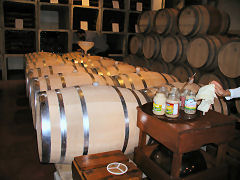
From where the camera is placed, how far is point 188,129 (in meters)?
1.21

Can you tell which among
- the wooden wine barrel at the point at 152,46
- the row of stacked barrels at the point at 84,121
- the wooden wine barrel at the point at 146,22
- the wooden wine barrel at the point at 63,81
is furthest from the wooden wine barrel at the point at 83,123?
the wooden wine barrel at the point at 146,22

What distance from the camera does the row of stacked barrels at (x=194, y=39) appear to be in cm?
328

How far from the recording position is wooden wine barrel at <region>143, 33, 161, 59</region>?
505 centimetres

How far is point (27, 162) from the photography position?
2.45 meters

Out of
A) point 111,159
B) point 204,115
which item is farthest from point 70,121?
point 204,115

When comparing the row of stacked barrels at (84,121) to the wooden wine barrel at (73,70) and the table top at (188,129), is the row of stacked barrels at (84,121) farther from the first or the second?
the wooden wine barrel at (73,70)

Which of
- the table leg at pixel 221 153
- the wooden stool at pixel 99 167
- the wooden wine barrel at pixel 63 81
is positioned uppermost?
the wooden wine barrel at pixel 63 81

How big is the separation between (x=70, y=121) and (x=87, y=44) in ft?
11.4

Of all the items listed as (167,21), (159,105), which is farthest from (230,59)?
(159,105)

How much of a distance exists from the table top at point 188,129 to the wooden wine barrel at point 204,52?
2358 mm

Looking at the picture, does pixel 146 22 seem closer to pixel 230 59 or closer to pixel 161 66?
pixel 161 66

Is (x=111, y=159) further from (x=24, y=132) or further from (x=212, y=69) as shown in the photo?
(x=212, y=69)

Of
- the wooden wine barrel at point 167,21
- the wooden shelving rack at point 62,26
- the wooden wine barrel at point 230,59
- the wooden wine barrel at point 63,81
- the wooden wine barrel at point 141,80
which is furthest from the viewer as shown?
the wooden shelving rack at point 62,26

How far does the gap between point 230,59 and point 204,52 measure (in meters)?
0.57
